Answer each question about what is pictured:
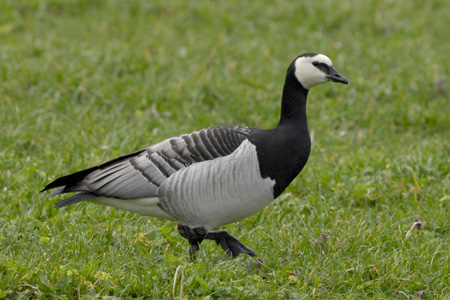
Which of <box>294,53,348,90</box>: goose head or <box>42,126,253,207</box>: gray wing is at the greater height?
<box>294,53,348,90</box>: goose head

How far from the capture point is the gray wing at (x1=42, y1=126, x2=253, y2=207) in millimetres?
5172

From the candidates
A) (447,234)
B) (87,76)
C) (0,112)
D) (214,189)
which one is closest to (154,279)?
(214,189)

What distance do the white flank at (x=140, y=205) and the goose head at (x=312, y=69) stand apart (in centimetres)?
160

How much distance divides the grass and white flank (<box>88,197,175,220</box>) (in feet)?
0.82

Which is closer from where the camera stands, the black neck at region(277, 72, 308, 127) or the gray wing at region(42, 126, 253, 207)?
the gray wing at region(42, 126, 253, 207)

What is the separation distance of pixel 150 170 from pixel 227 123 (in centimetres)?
336

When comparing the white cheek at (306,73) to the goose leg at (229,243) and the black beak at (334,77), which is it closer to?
the black beak at (334,77)

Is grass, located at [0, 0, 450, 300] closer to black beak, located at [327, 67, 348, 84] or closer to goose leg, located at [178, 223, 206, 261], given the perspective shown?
goose leg, located at [178, 223, 206, 261]

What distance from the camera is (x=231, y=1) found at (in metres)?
12.5

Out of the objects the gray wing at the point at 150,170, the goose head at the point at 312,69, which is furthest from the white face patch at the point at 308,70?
the gray wing at the point at 150,170

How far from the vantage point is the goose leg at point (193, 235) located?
524cm

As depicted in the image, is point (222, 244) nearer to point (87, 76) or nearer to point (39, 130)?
point (39, 130)

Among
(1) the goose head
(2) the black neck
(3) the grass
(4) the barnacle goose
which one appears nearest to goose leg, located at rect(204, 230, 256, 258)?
(4) the barnacle goose

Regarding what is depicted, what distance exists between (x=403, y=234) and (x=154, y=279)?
7.76 ft
